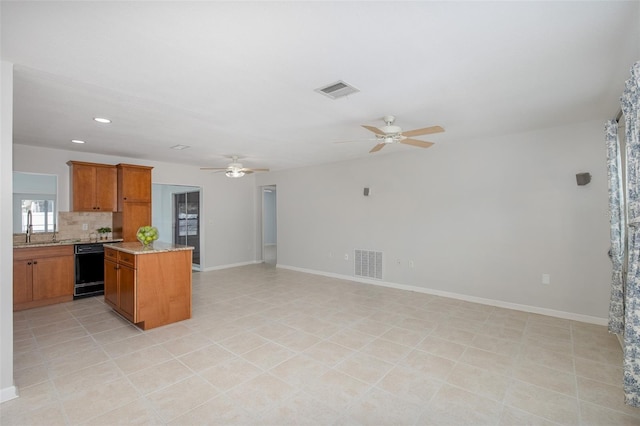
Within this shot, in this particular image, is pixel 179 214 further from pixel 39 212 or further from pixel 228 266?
pixel 39 212

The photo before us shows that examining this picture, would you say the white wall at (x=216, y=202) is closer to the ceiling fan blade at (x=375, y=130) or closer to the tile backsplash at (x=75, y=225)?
the tile backsplash at (x=75, y=225)

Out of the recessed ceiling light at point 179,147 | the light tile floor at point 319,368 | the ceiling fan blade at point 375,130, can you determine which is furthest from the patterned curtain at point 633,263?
the recessed ceiling light at point 179,147

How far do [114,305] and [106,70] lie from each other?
3284 millimetres

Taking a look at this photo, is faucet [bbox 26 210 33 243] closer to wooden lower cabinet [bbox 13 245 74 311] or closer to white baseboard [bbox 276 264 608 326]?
wooden lower cabinet [bbox 13 245 74 311]

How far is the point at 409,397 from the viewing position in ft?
7.43

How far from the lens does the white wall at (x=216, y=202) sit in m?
5.22

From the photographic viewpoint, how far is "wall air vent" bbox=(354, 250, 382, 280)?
19.0ft

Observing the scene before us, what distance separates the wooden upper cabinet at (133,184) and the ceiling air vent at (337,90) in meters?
4.57

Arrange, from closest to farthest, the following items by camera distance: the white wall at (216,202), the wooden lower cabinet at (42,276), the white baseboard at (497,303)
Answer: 1. the white baseboard at (497,303)
2. the wooden lower cabinet at (42,276)
3. the white wall at (216,202)

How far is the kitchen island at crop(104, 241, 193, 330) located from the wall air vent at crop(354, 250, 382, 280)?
3.36 m

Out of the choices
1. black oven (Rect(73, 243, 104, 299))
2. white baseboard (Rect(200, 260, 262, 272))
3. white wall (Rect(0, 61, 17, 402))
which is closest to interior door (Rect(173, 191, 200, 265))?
white baseboard (Rect(200, 260, 262, 272))

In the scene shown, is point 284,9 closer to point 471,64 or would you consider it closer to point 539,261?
point 471,64

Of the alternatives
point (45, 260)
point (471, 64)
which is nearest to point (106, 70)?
point (471, 64)

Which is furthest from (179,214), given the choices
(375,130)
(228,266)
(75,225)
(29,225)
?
(375,130)
